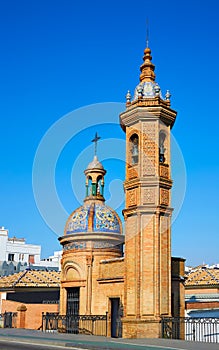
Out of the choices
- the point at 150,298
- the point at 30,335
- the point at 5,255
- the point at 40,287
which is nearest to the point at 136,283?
the point at 150,298

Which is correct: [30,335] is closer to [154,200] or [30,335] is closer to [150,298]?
[150,298]

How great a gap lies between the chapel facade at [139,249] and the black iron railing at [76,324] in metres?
0.48

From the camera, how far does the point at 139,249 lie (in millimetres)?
18406

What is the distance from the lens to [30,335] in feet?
64.9

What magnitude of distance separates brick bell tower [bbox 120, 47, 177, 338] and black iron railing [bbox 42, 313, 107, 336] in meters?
3.35

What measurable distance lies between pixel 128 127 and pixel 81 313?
9.19 meters

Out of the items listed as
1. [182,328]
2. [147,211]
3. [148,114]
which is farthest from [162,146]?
[182,328]

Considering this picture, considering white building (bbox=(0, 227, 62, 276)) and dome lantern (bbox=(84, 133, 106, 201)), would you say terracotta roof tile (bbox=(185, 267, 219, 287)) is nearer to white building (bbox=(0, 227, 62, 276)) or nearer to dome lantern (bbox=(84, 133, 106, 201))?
dome lantern (bbox=(84, 133, 106, 201))

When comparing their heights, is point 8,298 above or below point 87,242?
below

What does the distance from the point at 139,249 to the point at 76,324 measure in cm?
668

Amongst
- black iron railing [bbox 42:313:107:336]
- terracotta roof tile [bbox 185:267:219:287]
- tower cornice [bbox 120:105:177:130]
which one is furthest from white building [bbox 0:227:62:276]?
tower cornice [bbox 120:105:177:130]

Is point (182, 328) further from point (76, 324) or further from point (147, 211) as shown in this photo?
point (76, 324)

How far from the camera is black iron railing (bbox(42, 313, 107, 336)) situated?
2161 cm

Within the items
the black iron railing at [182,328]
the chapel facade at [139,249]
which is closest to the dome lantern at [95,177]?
the chapel facade at [139,249]
